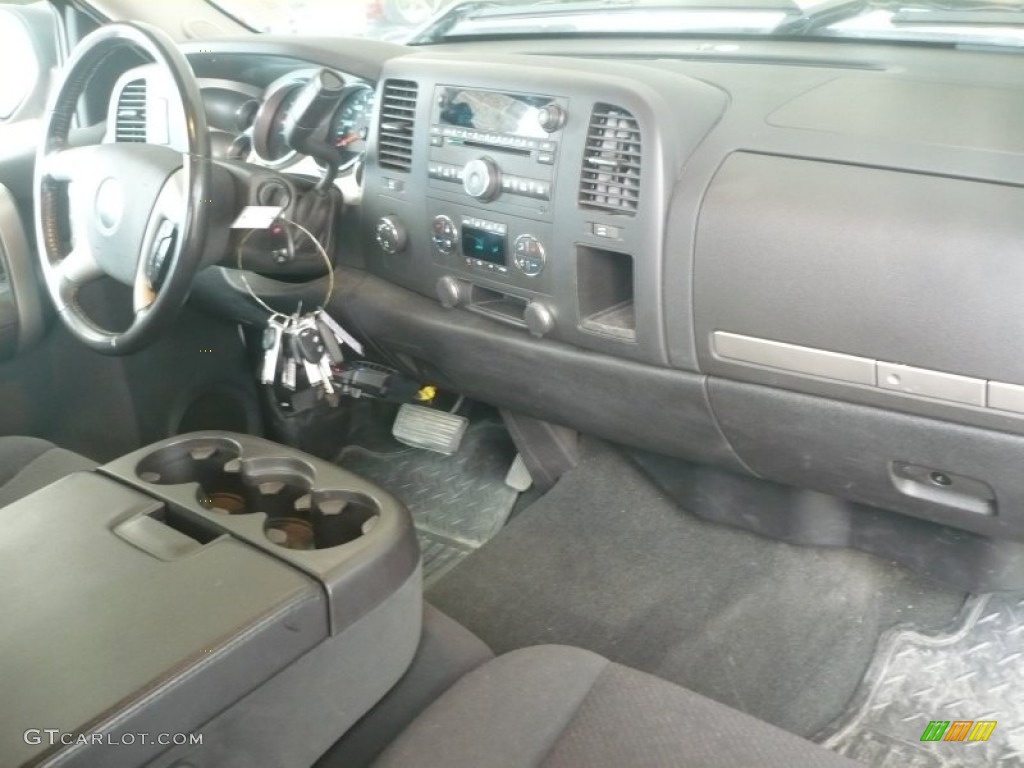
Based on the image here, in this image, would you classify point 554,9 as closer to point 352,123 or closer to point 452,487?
point 352,123

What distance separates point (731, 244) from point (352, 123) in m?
0.84

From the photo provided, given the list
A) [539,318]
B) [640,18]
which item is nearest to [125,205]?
[539,318]

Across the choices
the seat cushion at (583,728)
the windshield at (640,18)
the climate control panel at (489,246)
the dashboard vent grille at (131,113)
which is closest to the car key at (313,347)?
the climate control panel at (489,246)

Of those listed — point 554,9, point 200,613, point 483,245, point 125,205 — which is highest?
point 554,9

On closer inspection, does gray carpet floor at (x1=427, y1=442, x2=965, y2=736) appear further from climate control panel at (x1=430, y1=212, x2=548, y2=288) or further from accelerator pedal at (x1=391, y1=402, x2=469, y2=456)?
climate control panel at (x1=430, y1=212, x2=548, y2=288)

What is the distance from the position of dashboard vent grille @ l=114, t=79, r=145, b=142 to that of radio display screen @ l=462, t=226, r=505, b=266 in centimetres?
72

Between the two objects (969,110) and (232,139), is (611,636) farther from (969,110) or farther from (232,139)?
(232,139)

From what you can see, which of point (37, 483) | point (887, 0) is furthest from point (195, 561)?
point (887, 0)

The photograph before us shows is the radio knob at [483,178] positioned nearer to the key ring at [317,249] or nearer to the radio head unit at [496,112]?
the radio head unit at [496,112]

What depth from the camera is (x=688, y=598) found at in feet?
5.64

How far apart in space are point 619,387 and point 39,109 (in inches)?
62.8

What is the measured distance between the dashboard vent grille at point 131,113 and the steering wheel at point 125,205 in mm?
137

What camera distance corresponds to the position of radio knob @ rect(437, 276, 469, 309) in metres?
1.66

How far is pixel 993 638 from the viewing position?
1519 mm
